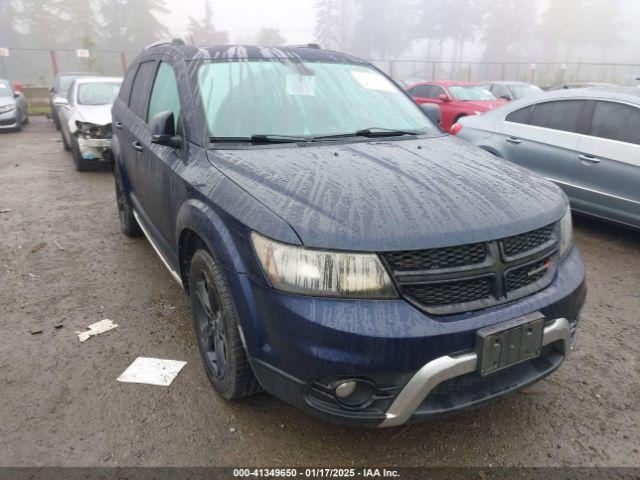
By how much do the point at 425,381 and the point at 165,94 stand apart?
261 centimetres

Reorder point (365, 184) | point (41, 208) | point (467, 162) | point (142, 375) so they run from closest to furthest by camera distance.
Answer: point (365, 184), point (467, 162), point (142, 375), point (41, 208)

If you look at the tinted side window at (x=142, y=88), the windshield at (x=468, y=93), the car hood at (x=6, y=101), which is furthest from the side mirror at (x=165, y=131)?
the car hood at (x=6, y=101)

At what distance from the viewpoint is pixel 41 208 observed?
6.18 meters

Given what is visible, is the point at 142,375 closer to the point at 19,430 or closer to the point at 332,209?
the point at 19,430

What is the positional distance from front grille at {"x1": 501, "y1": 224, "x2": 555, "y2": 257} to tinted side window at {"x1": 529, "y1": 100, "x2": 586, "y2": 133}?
3525 millimetres

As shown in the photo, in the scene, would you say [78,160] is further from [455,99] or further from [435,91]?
[435,91]

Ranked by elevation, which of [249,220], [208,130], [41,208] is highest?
[208,130]

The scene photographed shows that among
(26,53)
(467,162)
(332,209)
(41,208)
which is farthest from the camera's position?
(26,53)

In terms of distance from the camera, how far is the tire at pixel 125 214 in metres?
4.68

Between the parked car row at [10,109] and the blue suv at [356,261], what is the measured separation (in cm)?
1274

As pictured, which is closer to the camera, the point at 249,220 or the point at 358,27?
the point at 249,220

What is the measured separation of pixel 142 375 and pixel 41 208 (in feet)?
14.3

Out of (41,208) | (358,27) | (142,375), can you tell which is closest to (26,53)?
(41,208)

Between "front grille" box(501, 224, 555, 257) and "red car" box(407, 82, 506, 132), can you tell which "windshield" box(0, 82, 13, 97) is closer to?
"red car" box(407, 82, 506, 132)
